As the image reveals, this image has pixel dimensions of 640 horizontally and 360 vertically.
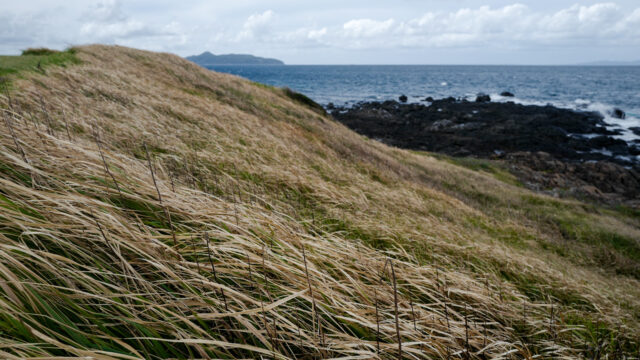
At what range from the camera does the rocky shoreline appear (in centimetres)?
2019

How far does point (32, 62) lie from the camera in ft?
32.4

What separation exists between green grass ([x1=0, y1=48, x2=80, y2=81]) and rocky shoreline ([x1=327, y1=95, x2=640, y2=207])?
2385 cm

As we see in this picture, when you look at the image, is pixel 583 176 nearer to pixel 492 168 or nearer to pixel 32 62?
pixel 492 168

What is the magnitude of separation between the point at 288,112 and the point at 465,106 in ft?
130

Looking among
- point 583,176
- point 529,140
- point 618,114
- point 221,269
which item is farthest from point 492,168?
point 618,114

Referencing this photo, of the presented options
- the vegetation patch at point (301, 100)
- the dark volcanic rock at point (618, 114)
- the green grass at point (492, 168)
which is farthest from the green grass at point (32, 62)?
the dark volcanic rock at point (618, 114)

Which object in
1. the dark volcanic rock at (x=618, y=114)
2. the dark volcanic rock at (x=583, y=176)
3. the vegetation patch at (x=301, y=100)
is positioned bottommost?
the dark volcanic rock at (x=583, y=176)

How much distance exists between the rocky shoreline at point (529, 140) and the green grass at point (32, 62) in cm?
2385

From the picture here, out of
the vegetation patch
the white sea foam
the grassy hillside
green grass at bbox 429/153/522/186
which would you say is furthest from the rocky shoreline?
the grassy hillside

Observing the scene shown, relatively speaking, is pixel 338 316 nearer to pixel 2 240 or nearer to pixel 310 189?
pixel 2 240

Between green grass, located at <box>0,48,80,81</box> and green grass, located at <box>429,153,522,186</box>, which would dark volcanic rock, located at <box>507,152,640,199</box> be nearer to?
green grass, located at <box>429,153,522,186</box>

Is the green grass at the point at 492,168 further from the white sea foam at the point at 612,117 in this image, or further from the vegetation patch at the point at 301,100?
the white sea foam at the point at 612,117

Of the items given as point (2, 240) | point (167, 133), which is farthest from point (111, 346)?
point (167, 133)

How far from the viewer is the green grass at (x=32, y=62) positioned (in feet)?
26.2
